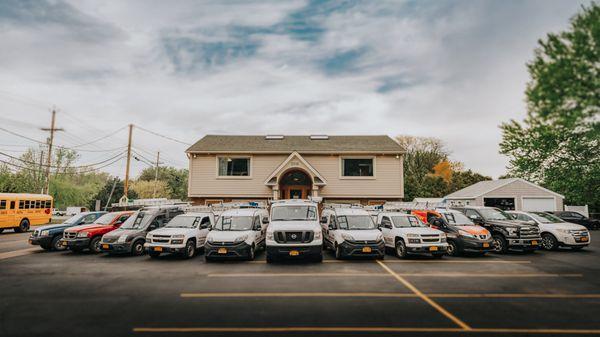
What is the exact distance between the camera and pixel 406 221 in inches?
549

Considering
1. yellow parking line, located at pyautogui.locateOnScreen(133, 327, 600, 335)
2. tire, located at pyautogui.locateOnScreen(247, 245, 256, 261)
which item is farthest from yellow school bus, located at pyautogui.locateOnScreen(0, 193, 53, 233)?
yellow parking line, located at pyautogui.locateOnScreen(133, 327, 600, 335)

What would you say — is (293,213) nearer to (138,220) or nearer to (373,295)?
(373,295)

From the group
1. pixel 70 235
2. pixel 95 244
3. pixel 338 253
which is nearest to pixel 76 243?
pixel 70 235

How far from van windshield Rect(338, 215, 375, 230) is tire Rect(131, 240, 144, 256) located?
8.91m

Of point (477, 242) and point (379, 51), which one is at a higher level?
point (379, 51)

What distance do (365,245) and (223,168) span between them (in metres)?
14.6

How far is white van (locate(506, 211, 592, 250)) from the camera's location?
14789 mm

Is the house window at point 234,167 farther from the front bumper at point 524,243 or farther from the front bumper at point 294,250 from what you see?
the front bumper at point 524,243

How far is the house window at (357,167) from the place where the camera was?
23094mm

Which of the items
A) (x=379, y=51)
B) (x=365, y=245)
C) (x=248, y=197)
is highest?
(x=379, y=51)

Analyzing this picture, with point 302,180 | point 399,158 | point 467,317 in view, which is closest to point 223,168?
point 302,180

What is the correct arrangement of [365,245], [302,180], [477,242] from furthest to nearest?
[302,180] < [477,242] < [365,245]

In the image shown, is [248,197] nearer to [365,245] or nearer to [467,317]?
[365,245]

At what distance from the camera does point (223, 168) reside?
77.0 ft
